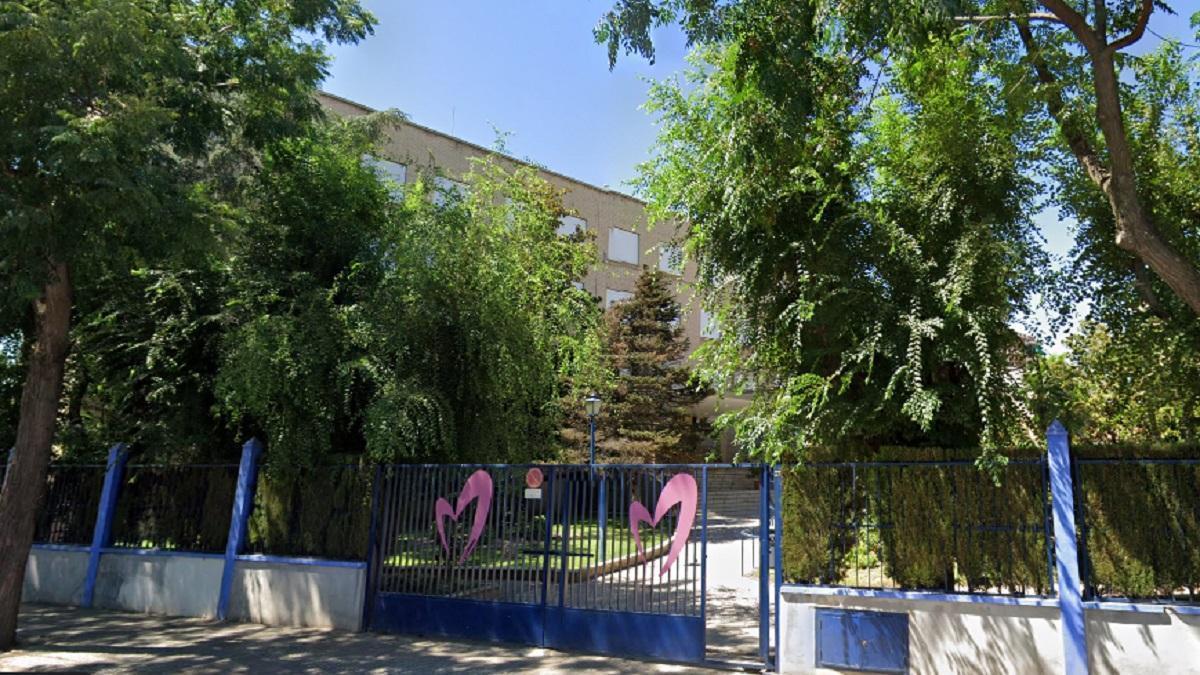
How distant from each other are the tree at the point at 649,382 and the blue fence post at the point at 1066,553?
17.8 m

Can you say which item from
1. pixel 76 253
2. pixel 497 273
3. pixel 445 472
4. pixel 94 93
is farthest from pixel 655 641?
pixel 94 93

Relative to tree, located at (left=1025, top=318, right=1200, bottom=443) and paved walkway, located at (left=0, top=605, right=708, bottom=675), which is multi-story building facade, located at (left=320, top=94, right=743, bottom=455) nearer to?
tree, located at (left=1025, top=318, right=1200, bottom=443)

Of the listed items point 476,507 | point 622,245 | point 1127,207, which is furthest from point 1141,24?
point 622,245

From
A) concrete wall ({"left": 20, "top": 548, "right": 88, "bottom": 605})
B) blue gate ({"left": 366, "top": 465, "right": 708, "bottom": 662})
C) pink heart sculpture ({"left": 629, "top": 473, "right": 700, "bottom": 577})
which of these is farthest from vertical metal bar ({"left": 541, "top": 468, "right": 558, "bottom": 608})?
concrete wall ({"left": 20, "top": 548, "right": 88, "bottom": 605})

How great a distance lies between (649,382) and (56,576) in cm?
1733

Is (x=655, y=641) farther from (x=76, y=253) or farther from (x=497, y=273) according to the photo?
(x=76, y=253)

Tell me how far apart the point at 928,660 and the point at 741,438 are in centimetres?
257

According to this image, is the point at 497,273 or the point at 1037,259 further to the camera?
the point at 497,273

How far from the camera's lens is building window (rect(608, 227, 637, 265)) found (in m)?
33.6

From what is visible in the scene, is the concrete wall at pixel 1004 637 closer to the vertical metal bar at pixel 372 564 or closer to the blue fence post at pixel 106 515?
the vertical metal bar at pixel 372 564

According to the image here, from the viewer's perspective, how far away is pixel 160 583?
1112 cm

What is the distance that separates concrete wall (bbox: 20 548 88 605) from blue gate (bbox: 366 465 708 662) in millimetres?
5414

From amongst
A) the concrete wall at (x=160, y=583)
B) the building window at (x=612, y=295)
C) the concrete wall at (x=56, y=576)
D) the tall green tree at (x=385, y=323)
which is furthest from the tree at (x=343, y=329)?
the building window at (x=612, y=295)

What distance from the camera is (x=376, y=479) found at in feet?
32.7
